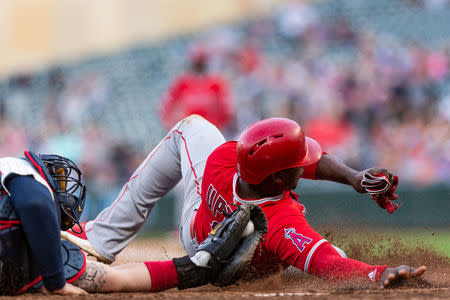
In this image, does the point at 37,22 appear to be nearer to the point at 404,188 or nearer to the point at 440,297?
the point at 404,188

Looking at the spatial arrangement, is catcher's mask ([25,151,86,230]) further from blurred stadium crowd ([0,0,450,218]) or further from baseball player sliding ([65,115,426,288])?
blurred stadium crowd ([0,0,450,218])

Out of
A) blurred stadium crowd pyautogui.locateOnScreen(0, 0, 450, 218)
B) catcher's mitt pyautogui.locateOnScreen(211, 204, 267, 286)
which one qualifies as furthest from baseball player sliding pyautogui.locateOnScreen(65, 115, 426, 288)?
blurred stadium crowd pyautogui.locateOnScreen(0, 0, 450, 218)

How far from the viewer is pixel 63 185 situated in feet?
11.5

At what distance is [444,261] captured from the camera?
441 centimetres

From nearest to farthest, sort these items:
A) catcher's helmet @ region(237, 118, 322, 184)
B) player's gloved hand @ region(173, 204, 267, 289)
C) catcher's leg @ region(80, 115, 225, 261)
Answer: player's gloved hand @ region(173, 204, 267, 289), catcher's helmet @ region(237, 118, 322, 184), catcher's leg @ region(80, 115, 225, 261)

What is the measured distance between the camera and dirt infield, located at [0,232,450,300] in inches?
132

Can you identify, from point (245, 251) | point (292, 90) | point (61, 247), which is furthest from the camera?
point (292, 90)

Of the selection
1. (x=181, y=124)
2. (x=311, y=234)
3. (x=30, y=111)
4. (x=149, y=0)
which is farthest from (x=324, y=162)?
(x=149, y=0)

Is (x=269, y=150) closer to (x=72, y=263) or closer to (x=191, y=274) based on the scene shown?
(x=191, y=274)

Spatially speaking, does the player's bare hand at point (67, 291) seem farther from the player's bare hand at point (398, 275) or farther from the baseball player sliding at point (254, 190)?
the player's bare hand at point (398, 275)

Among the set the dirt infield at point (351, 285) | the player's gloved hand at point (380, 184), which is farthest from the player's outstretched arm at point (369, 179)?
the dirt infield at point (351, 285)

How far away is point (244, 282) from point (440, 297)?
4.22 ft

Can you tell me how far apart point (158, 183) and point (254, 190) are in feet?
3.64

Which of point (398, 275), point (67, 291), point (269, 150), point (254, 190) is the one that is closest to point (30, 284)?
point (67, 291)
